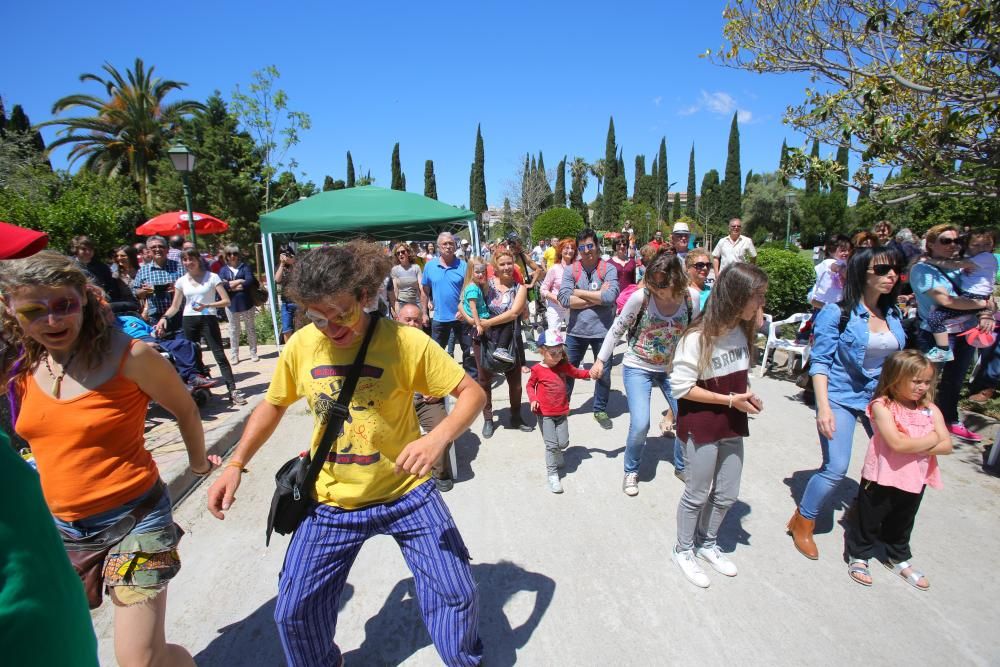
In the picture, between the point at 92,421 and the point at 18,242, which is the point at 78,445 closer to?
the point at 92,421

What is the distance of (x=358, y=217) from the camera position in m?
9.54

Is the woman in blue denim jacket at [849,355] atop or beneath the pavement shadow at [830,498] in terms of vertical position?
atop

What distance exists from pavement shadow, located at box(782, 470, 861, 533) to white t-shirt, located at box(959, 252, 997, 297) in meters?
2.08

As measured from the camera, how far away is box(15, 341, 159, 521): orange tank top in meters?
1.81

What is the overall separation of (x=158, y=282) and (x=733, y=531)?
7018 millimetres

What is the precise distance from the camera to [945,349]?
445 cm

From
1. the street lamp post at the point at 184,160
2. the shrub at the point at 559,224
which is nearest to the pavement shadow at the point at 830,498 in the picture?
the street lamp post at the point at 184,160

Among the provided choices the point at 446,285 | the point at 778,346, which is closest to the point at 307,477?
the point at 446,285

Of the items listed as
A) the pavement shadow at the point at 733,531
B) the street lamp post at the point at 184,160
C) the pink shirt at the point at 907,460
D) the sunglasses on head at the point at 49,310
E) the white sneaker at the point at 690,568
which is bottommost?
the pavement shadow at the point at 733,531

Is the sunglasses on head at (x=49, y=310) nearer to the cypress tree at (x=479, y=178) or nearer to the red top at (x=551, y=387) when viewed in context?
the red top at (x=551, y=387)

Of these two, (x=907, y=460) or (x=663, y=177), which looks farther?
(x=663, y=177)

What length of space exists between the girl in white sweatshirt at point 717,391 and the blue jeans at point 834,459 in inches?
23.9

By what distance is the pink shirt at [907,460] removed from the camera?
271 centimetres

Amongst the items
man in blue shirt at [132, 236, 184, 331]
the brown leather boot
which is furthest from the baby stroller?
the brown leather boot
